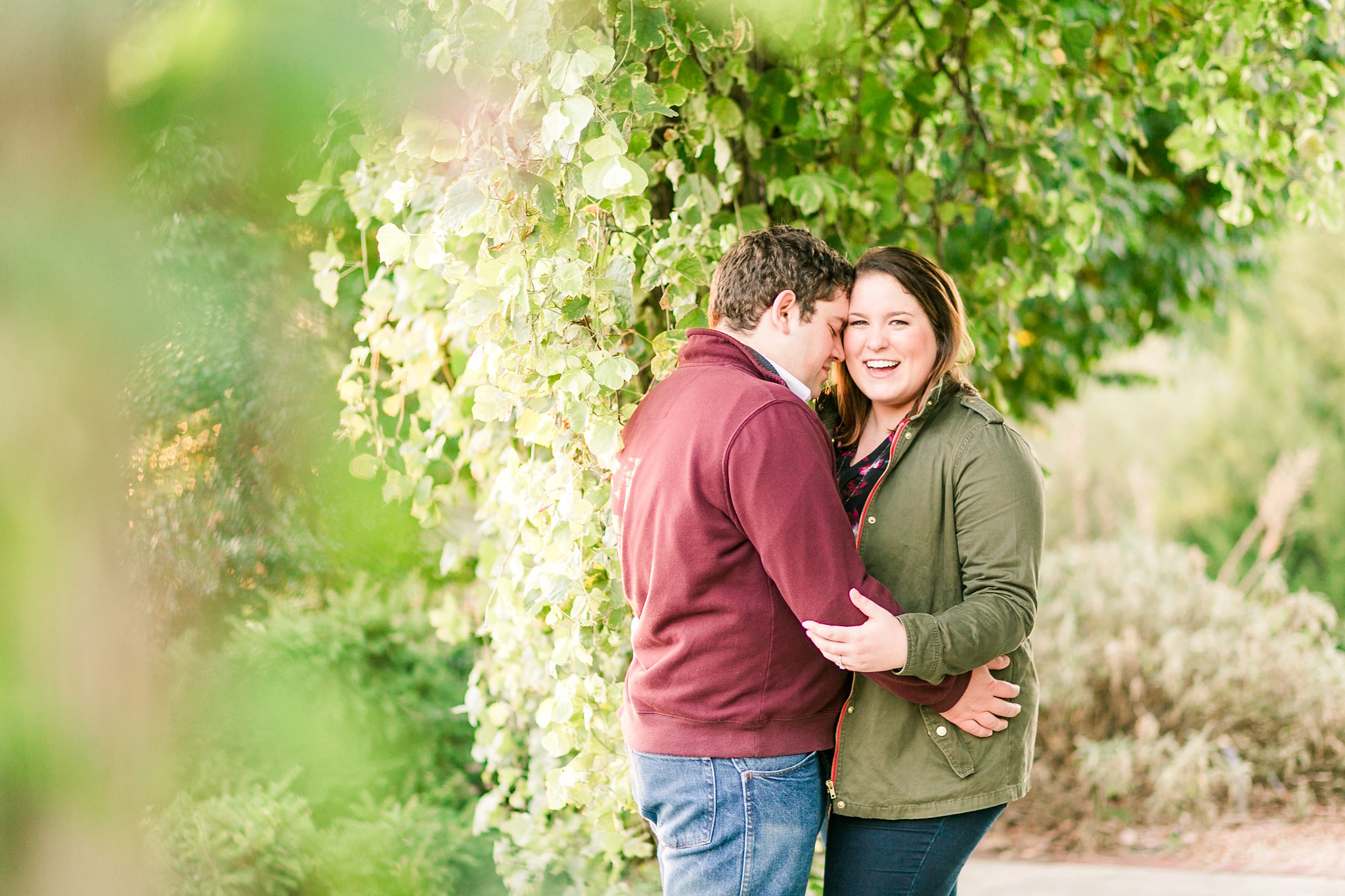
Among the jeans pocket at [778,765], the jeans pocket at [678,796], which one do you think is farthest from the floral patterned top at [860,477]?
the jeans pocket at [678,796]

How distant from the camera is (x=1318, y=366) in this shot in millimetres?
8258

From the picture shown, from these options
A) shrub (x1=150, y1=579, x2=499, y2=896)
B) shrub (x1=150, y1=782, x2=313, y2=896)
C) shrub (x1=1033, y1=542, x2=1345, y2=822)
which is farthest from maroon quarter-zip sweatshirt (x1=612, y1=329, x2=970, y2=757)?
shrub (x1=1033, y1=542, x2=1345, y2=822)

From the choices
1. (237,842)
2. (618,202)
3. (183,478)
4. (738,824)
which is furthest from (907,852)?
(183,478)

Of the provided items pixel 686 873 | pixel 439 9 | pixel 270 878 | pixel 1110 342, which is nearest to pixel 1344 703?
pixel 1110 342

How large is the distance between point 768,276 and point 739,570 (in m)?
0.54

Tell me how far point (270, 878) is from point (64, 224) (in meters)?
0.37

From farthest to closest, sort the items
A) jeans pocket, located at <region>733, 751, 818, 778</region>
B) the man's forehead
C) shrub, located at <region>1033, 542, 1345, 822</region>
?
shrub, located at <region>1033, 542, 1345, 822</region> → the man's forehead → jeans pocket, located at <region>733, 751, 818, 778</region>

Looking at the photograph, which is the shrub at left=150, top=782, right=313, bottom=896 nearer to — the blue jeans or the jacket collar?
the blue jeans

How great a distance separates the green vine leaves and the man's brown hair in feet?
0.62

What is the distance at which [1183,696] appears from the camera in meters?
5.46

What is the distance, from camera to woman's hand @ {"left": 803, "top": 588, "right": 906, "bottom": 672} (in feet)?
5.39

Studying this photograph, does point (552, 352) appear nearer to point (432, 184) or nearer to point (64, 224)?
point (432, 184)

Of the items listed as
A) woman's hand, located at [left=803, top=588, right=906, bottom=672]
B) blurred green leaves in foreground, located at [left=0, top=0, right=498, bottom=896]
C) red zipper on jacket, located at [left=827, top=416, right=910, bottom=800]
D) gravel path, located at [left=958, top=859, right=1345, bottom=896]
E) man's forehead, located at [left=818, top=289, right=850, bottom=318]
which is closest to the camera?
blurred green leaves in foreground, located at [left=0, top=0, right=498, bottom=896]

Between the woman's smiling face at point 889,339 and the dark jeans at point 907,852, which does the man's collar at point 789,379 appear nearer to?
the woman's smiling face at point 889,339
